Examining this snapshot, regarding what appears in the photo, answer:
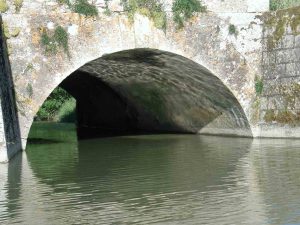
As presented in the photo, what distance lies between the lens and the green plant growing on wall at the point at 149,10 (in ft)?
51.1

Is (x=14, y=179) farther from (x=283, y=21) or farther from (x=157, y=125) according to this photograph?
(x=157, y=125)

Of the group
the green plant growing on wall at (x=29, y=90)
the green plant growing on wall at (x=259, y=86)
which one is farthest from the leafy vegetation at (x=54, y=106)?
the green plant growing on wall at (x=29, y=90)

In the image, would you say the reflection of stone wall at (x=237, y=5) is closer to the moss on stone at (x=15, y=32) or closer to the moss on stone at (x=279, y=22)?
the moss on stone at (x=279, y=22)

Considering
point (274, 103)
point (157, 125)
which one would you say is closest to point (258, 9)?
point (274, 103)

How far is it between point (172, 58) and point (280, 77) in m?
2.80

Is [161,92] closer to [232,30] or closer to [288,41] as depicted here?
[232,30]

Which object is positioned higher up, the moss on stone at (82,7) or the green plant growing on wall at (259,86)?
the moss on stone at (82,7)

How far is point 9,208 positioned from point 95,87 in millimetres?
16132

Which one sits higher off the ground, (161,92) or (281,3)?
(281,3)

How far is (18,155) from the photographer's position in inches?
557

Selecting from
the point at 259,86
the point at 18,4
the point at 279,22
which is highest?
the point at 18,4

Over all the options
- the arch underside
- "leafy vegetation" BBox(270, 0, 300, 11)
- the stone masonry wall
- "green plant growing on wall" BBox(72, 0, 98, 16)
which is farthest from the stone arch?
"leafy vegetation" BBox(270, 0, 300, 11)

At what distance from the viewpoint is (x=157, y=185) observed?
9867 millimetres

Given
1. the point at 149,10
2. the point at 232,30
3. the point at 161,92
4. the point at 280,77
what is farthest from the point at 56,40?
the point at 161,92
